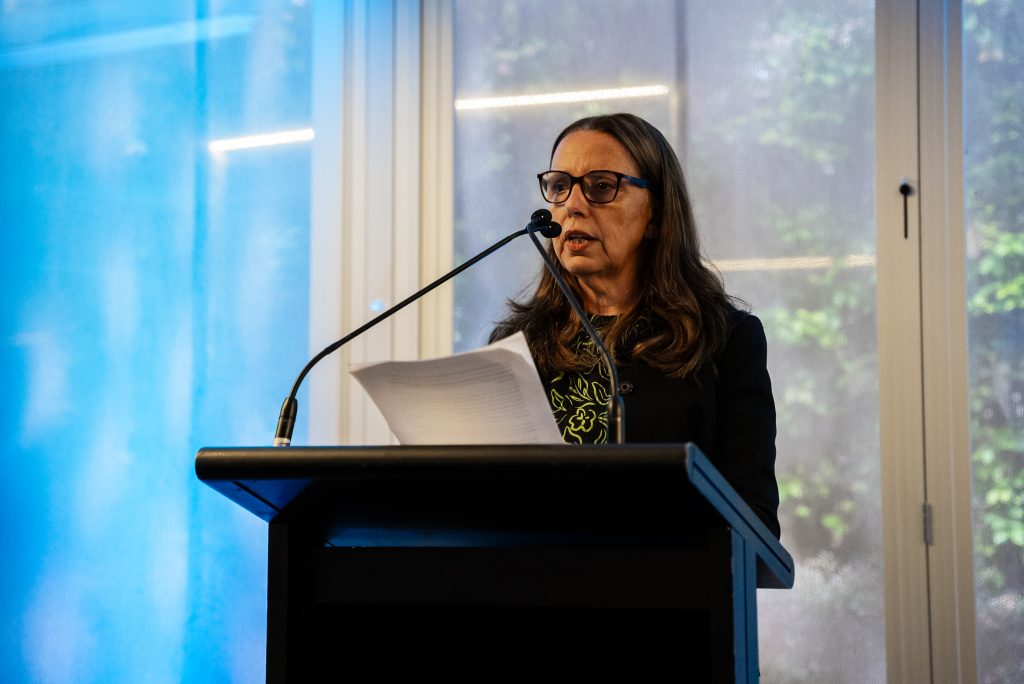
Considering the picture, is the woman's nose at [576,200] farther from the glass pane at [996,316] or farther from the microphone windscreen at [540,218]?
the glass pane at [996,316]

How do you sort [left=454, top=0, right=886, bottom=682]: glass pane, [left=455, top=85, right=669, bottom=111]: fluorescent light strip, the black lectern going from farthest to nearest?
[left=455, top=85, right=669, bottom=111]: fluorescent light strip, [left=454, top=0, right=886, bottom=682]: glass pane, the black lectern

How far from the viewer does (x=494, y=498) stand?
1.03 metres

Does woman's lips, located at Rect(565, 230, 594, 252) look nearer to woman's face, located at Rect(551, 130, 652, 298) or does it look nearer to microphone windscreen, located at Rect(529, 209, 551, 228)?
woman's face, located at Rect(551, 130, 652, 298)

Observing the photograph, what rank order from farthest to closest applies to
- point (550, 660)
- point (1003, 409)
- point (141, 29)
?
point (141, 29) → point (1003, 409) → point (550, 660)

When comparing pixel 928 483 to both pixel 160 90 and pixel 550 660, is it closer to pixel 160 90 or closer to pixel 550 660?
pixel 550 660

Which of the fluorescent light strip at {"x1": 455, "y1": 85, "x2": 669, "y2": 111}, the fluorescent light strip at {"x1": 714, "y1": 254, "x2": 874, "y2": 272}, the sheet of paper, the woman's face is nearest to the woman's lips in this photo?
the woman's face

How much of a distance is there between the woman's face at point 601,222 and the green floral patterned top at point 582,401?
0.16 metres

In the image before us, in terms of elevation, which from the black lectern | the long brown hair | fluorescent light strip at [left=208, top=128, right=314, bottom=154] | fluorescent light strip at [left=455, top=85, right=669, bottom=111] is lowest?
the black lectern

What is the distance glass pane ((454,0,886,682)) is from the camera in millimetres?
2709

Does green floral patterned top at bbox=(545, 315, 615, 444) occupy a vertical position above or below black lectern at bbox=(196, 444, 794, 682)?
above

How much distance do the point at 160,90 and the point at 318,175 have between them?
49cm

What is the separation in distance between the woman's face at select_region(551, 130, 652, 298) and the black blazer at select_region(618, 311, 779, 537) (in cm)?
23

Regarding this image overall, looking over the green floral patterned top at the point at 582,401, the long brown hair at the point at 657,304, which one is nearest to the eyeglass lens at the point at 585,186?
the long brown hair at the point at 657,304

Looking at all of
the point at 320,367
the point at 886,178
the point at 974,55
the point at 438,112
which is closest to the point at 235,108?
the point at 438,112
